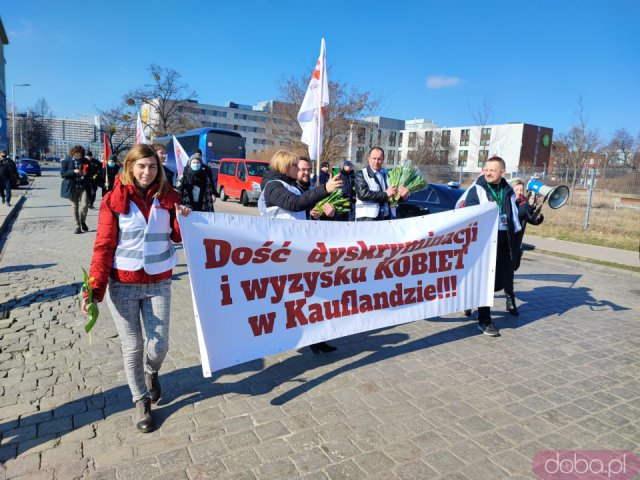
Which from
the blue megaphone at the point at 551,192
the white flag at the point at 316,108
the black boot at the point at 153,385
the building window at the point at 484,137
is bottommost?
the black boot at the point at 153,385

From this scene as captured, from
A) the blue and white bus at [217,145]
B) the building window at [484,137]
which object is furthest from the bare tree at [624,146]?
the blue and white bus at [217,145]

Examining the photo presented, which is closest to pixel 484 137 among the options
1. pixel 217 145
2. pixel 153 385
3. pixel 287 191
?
pixel 217 145

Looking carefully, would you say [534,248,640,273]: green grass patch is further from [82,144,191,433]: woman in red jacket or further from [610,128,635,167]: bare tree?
[610,128,635,167]: bare tree

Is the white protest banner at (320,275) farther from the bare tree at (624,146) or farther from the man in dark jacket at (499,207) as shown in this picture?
the bare tree at (624,146)

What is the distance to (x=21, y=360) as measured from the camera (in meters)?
4.00

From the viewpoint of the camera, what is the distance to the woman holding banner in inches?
151

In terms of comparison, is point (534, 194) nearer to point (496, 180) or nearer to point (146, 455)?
point (496, 180)

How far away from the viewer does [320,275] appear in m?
3.90

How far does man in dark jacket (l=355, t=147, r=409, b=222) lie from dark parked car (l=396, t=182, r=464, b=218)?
4652mm

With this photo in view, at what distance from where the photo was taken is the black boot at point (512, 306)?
19.2ft

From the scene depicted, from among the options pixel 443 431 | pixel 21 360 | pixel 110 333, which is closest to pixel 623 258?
pixel 443 431

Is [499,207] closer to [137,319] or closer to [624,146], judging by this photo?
[137,319]

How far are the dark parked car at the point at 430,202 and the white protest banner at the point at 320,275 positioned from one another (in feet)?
16.6

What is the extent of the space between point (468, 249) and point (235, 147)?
23.1m
